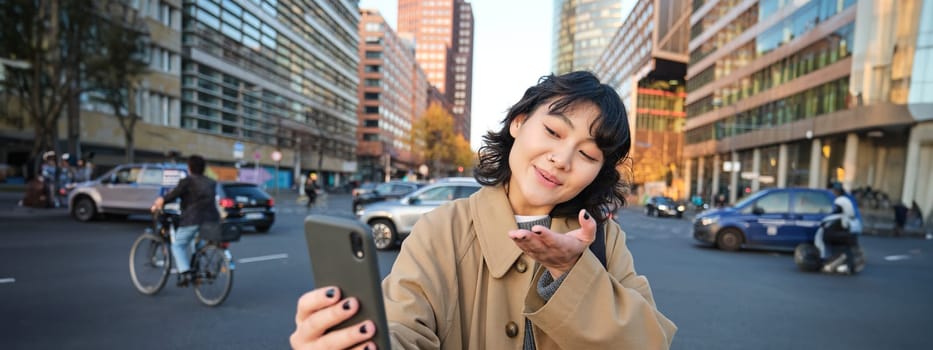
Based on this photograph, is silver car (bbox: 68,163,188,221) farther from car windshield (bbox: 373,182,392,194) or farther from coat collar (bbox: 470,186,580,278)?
coat collar (bbox: 470,186,580,278)

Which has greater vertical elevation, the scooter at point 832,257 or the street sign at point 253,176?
the scooter at point 832,257

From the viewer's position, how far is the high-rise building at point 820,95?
77.5 feet

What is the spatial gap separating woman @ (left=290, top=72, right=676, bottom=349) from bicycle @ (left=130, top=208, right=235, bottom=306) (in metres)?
4.99

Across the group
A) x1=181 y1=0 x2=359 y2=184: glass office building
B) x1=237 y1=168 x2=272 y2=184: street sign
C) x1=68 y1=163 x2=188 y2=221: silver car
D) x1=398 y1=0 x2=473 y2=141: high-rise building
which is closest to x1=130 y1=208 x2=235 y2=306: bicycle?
x1=68 y1=163 x2=188 y2=221: silver car

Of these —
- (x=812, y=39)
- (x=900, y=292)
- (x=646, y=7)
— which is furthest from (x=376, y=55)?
(x=900, y=292)

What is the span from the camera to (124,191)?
1321 centimetres

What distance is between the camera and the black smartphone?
63 centimetres

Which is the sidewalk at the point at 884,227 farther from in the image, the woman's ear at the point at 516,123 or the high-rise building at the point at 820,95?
the woman's ear at the point at 516,123

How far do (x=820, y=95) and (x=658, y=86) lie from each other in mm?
30421

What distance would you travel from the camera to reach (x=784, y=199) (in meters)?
11.3

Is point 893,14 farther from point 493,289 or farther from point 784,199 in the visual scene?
point 493,289

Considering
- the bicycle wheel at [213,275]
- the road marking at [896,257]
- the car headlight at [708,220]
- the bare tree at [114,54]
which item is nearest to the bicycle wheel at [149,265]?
the bicycle wheel at [213,275]

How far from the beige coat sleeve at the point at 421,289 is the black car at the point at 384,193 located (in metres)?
18.9

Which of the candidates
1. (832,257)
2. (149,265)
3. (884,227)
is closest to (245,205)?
(149,265)
